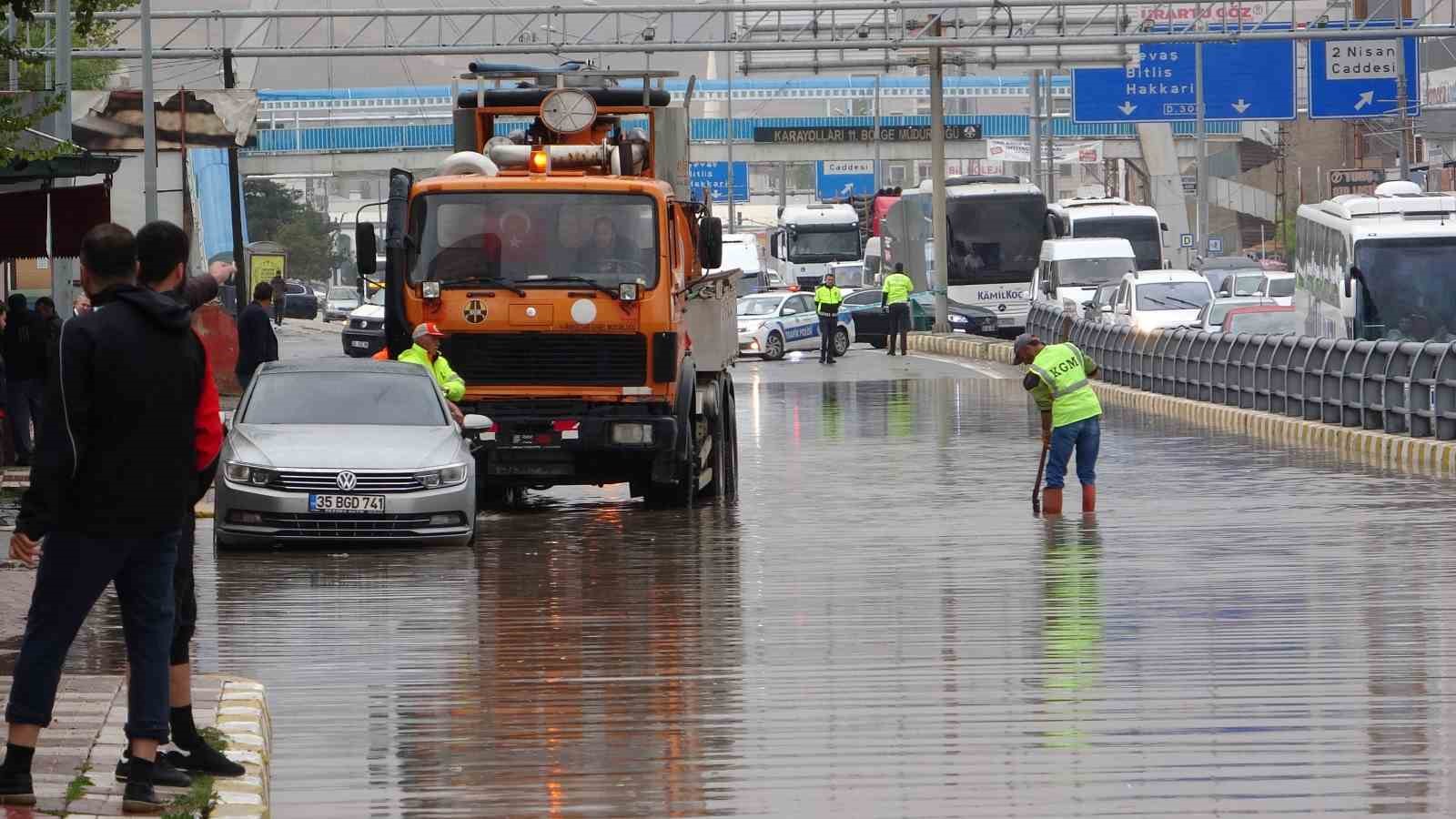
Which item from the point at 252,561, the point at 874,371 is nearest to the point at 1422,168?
the point at 874,371

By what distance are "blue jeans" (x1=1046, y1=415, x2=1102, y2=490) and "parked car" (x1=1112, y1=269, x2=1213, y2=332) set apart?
24.6 metres

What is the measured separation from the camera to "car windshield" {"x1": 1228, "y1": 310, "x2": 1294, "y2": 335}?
132ft

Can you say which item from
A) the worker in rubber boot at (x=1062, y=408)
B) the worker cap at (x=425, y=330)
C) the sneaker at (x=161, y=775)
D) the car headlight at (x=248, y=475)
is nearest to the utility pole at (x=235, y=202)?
the worker cap at (x=425, y=330)

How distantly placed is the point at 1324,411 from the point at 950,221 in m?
29.2

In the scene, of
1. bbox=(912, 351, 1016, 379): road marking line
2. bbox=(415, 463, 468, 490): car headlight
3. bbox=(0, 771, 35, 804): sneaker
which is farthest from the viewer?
bbox=(912, 351, 1016, 379): road marking line

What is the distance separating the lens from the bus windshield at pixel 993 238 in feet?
187

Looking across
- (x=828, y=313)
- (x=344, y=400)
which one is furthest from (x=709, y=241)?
(x=828, y=313)

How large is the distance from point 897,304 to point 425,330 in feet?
104

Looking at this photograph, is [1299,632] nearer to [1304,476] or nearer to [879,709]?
[879,709]

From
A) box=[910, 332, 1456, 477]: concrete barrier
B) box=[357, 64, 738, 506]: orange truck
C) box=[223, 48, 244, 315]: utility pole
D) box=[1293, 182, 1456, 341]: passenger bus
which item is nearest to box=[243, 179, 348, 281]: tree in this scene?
box=[223, 48, 244, 315]: utility pole

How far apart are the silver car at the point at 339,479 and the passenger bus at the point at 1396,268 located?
17.5 m

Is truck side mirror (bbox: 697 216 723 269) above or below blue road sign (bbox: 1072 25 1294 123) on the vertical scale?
below

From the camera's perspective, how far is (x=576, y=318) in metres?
19.1

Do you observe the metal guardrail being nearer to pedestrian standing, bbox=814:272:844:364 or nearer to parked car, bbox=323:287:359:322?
pedestrian standing, bbox=814:272:844:364
